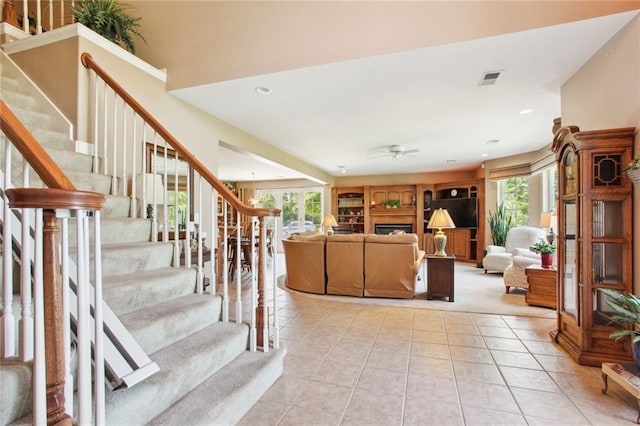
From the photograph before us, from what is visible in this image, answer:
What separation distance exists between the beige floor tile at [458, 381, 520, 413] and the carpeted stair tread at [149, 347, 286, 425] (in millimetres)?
1271

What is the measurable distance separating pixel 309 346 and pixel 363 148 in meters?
4.13

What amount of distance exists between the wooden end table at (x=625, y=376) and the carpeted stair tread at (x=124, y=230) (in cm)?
349

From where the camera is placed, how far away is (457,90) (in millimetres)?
3289

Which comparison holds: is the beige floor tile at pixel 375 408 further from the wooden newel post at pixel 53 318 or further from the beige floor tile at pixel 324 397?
the wooden newel post at pixel 53 318

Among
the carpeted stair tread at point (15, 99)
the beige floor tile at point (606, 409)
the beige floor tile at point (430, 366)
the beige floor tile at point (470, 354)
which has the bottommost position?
the beige floor tile at point (470, 354)

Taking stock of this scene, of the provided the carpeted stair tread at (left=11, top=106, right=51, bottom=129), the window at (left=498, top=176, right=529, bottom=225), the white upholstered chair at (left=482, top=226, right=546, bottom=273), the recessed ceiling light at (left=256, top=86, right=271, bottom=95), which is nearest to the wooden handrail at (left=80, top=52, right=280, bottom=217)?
the carpeted stair tread at (left=11, top=106, right=51, bottom=129)

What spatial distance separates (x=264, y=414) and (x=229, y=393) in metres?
0.28

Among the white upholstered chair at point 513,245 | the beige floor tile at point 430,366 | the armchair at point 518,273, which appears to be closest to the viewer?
the beige floor tile at point 430,366

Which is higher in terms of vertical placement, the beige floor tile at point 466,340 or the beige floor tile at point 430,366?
the beige floor tile at point 430,366

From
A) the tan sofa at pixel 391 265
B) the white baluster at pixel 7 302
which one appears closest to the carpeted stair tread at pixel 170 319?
the white baluster at pixel 7 302

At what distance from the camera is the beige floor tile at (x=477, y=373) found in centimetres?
215

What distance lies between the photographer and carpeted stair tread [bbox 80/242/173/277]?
204cm

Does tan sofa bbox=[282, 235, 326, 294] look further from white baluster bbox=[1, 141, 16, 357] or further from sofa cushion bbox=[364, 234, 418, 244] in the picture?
white baluster bbox=[1, 141, 16, 357]

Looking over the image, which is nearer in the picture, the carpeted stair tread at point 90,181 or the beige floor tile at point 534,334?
the carpeted stair tread at point 90,181
